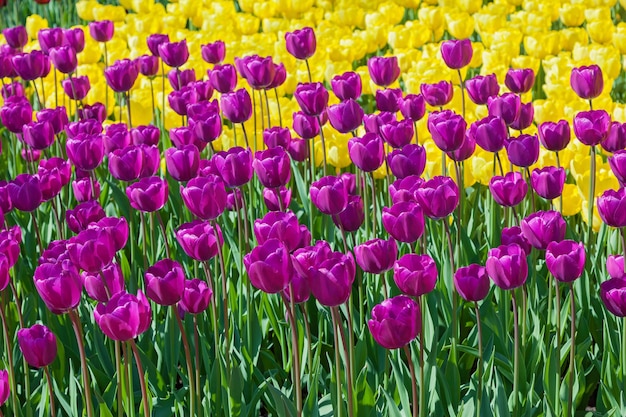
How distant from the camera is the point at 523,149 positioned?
2.43 m

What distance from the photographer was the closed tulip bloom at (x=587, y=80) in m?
2.91

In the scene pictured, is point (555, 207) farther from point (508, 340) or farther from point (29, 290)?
point (29, 290)

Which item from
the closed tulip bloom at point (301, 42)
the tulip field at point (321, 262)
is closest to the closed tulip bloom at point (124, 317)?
the tulip field at point (321, 262)

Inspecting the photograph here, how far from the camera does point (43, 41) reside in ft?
12.9

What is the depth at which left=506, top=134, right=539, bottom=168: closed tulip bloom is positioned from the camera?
243cm

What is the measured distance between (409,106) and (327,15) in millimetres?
3027

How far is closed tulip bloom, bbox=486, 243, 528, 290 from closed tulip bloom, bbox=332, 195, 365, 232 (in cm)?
44

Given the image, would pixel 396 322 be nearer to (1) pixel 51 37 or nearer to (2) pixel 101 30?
(1) pixel 51 37

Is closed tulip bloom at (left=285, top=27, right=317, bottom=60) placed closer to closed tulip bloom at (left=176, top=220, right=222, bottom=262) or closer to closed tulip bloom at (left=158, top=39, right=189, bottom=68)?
closed tulip bloom at (left=158, top=39, right=189, bottom=68)

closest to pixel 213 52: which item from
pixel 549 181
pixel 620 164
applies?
pixel 549 181

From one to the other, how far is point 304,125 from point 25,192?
0.84 meters

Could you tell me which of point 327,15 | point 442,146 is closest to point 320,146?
point 442,146

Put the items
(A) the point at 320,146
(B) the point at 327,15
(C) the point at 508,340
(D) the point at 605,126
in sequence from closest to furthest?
(C) the point at 508,340, (D) the point at 605,126, (A) the point at 320,146, (B) the point at 327,15

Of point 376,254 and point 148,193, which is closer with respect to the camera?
point 376,254
